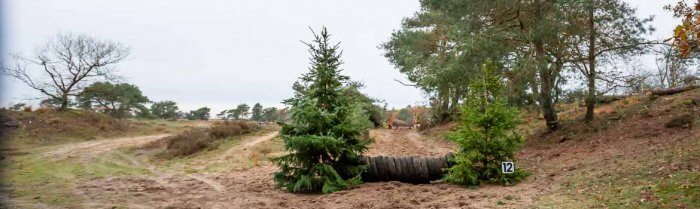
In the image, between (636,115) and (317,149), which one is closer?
(317,149)

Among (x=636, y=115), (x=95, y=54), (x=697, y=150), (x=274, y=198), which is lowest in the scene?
(x=274, y=198)

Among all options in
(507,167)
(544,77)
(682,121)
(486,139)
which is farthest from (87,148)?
(682,121)

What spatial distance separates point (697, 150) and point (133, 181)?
11.7 meters

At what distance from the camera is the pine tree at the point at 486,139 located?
8.88 m

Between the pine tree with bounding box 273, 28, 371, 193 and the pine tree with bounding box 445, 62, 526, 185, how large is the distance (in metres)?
2.05

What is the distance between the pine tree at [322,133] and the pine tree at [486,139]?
80.9 inches

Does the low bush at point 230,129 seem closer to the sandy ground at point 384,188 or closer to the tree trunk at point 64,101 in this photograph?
the sandy ground at point 384,188

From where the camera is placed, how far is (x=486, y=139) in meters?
9.06

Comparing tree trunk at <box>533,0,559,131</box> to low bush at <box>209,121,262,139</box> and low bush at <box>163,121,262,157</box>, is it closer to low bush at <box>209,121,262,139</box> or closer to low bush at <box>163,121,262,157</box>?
low bush at <box>163,121,262,157</box>

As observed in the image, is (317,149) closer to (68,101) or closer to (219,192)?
(219,192)

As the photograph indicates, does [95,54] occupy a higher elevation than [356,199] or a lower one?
higher

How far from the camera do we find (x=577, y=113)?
1716 centimetres

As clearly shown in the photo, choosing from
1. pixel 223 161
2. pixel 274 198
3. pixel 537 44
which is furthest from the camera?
pixel 223 161

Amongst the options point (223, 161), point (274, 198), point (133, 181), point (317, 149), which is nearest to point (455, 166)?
point (317, 149)
